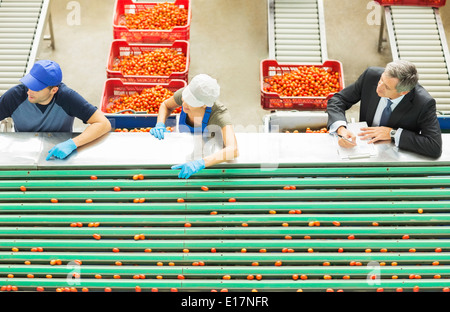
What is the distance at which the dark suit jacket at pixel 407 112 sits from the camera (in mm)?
3707

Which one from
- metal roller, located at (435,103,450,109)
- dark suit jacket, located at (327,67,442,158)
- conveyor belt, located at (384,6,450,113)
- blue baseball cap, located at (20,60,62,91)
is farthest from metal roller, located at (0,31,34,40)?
metal roller, located at (435,103,450,109)

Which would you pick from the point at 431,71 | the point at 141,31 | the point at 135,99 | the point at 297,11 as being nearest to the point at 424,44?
the point at 431,71

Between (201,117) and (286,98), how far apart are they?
2.60 m

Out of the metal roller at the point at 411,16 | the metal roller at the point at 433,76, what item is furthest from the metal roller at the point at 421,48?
the metal roller at the point at 411,16

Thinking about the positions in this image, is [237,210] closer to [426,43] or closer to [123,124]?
[123,124]

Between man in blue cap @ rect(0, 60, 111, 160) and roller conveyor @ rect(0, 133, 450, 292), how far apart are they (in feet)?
1.76

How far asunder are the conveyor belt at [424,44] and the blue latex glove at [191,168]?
4535mm

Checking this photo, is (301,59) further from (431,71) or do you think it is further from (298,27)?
(431,71)

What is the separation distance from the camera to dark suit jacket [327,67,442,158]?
3.71 metres

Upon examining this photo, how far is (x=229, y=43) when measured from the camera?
872 cm

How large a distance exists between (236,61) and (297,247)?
213 inches

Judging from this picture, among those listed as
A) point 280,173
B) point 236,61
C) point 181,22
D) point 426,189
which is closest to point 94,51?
point 181,22

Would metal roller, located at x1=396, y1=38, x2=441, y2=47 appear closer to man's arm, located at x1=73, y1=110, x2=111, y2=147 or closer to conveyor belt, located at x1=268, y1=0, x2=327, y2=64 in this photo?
conveyor belt, located at x1=268, y1=0, x2=327, y2=64

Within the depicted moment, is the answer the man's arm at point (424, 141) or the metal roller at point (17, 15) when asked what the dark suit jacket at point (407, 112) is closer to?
the man's arm at point (424, 141)
